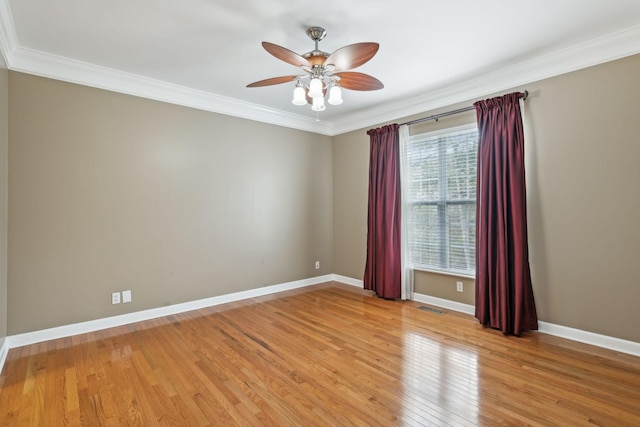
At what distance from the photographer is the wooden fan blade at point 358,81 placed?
262 cm

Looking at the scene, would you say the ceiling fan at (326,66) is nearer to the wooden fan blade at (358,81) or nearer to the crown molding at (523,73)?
the wooden fan blade at (358,81)

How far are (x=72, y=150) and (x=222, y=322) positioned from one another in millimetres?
2360

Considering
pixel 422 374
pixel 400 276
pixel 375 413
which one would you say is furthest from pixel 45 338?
pixel 400 276

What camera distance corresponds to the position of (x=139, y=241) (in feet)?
11.9

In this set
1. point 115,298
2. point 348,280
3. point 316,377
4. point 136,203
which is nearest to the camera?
point 316,377

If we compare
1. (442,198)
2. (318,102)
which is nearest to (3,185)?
(318,102)

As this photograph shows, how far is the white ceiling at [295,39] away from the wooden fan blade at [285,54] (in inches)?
14.4

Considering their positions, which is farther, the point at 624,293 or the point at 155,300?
the point at 155,300

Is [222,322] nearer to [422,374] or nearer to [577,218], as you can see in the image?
[422,374]

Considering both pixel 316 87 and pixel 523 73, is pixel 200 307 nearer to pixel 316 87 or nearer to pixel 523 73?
pixel 316 87

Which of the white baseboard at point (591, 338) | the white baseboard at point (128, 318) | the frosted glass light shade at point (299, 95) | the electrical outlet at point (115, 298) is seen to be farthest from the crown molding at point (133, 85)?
the white baseboard at point (591, 338)

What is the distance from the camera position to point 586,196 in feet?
9.71

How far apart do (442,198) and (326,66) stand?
7.93ft

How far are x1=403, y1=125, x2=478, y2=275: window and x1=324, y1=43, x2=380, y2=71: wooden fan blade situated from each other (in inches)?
82.5
